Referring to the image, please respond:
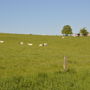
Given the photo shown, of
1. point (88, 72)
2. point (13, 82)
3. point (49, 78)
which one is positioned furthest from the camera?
point (88, 72)

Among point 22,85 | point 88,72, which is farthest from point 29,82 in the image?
point 88,72

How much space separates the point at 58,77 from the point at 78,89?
8.58 ft

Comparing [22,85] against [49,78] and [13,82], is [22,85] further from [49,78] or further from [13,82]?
[49,78]

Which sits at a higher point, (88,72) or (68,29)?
(68,29)

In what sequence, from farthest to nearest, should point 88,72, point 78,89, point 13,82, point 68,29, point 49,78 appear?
1. point 68,29
2. point 88,72
3. point 49,78
4. point 13,82
5. point 78,89

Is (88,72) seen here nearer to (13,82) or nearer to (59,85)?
(59,85)

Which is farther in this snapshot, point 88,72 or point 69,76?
point 88,72

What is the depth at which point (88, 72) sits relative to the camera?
1515cm

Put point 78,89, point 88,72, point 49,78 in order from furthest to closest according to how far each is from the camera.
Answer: point 88,72 → point 49,78 → point 78,89

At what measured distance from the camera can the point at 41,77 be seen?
1305 cm

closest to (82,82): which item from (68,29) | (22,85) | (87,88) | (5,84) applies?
(87,88)

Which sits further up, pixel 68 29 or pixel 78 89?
pixel 68 29

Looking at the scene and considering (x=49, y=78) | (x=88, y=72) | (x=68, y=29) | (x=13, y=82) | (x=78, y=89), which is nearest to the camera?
(x=78, y=89)

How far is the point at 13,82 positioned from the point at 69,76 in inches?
142
